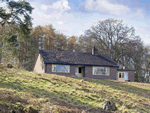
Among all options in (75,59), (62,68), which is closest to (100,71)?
(75,59)

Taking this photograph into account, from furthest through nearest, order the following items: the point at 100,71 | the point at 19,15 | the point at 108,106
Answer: the point at 100,71
the point at 19,15
the point at 108,106

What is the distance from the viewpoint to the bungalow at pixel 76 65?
99.5ft

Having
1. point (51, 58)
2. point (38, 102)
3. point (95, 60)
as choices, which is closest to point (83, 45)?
point (95, 60)

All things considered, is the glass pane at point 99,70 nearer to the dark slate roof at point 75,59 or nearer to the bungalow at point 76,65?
the bungalow at point 76,65

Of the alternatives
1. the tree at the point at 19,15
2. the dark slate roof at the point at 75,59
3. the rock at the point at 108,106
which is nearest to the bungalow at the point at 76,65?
the dark slate roof at the point at 75,59

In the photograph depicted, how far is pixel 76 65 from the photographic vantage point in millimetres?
31234

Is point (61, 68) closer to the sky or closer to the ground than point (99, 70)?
closer to the sky

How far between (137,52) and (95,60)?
1269 centimetres

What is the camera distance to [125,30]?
41.8m

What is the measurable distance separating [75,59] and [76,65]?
1.54m

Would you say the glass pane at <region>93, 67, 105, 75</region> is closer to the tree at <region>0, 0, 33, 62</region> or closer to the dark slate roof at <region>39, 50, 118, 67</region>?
the dark slate roof at <region>39, 50, 118, 67</region>

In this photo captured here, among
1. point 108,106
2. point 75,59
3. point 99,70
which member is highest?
point 75,59

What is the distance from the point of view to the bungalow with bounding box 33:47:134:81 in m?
30.3

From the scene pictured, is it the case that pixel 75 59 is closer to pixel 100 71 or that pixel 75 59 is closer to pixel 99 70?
pixel 99 70
